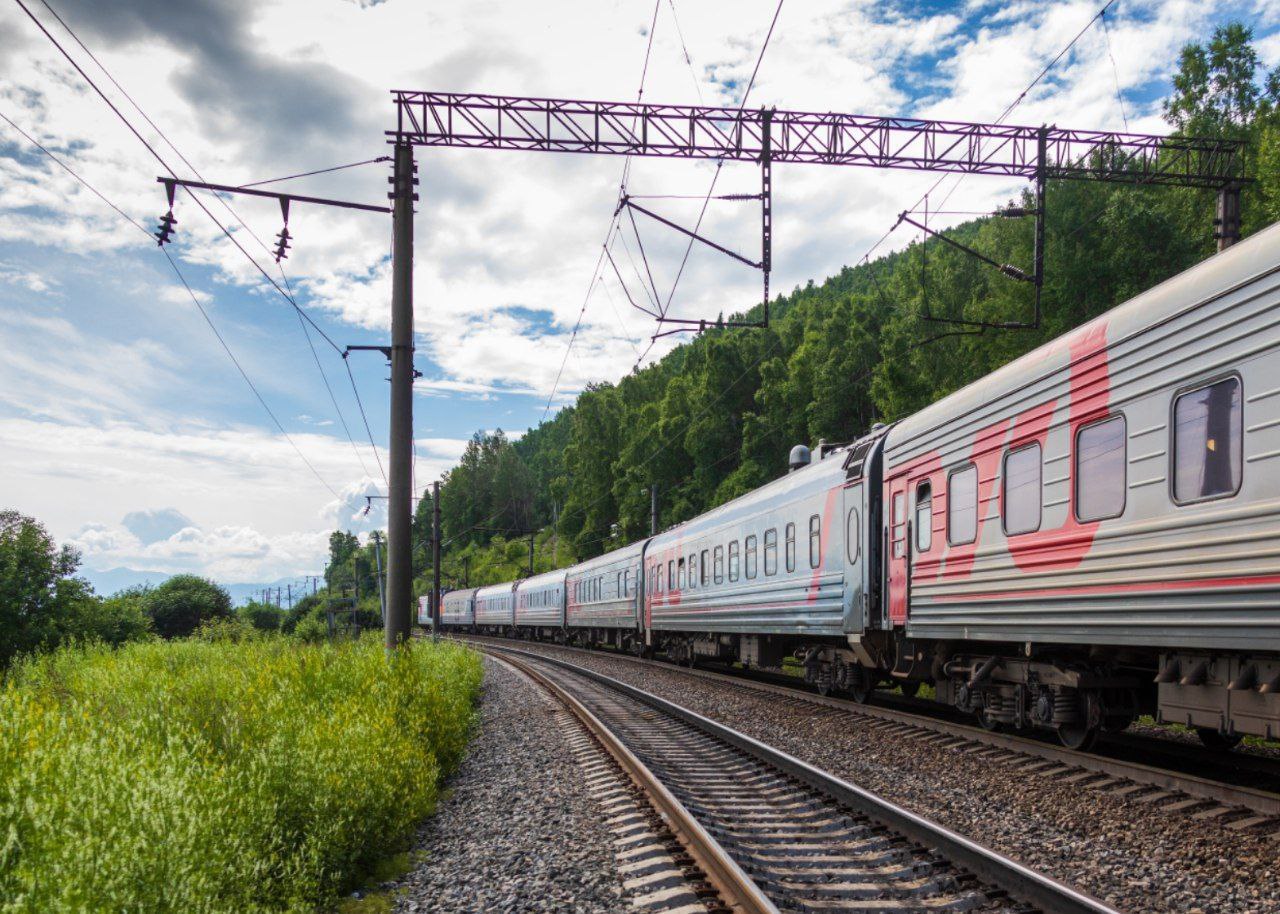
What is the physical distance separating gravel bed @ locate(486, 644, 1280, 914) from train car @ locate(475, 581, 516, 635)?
4311 centimetres

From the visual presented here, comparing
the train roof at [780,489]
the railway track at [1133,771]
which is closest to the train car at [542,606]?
the train roof at [780,489]

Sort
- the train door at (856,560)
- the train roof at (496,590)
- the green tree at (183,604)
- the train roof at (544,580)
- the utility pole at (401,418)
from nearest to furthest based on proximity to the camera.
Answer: the train door at (856,560)
the utility pole at (401,418)
the train roof at (544,580)
the green tree at (183,604)
the train roof at (496,590)

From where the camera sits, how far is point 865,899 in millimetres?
5020

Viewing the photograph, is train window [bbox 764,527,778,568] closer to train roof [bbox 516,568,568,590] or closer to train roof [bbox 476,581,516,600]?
train roof [bbox 516,568,568,590]

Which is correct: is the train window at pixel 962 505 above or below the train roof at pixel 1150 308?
below

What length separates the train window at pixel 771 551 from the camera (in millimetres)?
16266

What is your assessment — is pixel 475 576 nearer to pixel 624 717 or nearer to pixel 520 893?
pixel 624 717

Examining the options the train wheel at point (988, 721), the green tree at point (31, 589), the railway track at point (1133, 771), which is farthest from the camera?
the green tree at point (31, 589)

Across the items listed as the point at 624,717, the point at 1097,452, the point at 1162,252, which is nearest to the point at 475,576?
the point at 1162,252

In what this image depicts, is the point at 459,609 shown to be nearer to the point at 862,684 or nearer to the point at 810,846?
the point at 862,684

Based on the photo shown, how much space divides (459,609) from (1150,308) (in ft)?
216

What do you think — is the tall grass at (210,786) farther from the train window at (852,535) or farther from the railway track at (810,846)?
the train window at (852,535)

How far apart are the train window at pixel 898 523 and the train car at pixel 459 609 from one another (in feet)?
181

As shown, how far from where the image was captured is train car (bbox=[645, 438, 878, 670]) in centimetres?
1323
